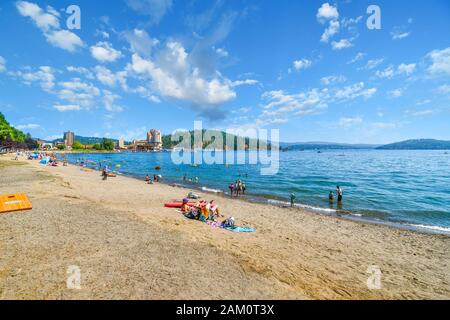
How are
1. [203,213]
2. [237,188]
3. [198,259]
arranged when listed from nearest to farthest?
[198,259] → [203,213] → [237,188]

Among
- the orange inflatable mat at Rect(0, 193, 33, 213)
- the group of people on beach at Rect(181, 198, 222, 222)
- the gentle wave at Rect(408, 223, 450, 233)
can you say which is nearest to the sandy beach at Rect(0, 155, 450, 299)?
the orange inflatable mat at Rect(0, 193, 33, 213)

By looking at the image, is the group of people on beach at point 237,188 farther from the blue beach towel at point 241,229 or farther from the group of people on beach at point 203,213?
the blue beach towel at point 241,229

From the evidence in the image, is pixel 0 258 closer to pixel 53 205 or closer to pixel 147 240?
pixel 147 240

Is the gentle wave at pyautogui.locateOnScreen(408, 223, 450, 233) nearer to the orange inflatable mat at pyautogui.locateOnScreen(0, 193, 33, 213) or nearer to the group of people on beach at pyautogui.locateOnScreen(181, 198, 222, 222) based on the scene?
the group of people on beach at pyautogui.locateOnScreen(181, 198, 222, 222)

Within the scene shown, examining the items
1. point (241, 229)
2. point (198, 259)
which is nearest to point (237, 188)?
point (241, 229)

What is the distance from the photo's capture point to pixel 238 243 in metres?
10.9

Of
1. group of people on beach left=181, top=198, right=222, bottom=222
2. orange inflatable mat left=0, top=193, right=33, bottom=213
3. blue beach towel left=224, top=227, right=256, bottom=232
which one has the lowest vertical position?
blue beach towel left=224, top=227, right=256, bottom=232

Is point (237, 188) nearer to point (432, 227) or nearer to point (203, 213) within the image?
point (203, 213)

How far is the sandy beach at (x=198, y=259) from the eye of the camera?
6426 millimetres

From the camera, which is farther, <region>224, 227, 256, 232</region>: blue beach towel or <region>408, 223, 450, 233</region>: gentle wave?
<region>408, 223, 450, 233</region>: gentle wave

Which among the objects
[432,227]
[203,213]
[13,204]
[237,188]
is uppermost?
[13,204]

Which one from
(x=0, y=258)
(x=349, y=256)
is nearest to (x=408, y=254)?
(x=349, y=256)

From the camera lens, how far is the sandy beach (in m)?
6.43

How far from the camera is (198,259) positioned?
27.2 ft
